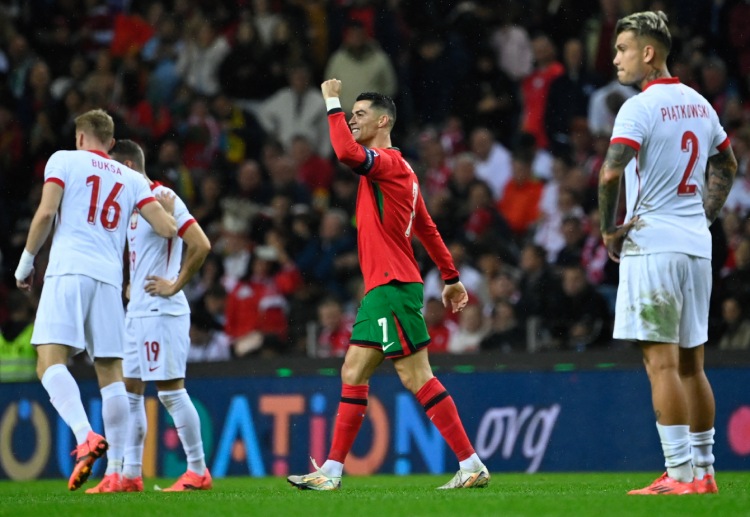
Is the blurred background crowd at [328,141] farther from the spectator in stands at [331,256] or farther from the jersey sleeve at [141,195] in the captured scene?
the jersey sleeve at [141,195]

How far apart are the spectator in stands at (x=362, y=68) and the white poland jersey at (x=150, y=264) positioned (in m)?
6.70

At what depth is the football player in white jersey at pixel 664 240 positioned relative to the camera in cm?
648

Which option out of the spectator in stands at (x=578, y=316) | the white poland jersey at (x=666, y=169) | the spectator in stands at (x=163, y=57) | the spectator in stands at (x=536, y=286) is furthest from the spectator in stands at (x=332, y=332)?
the white poland jersey at (x=666, y=169)

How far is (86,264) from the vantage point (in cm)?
820

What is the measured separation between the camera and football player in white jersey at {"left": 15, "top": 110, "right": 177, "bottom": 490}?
26.2 ft

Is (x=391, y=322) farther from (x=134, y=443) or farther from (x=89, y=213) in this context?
(x=134, y=443)

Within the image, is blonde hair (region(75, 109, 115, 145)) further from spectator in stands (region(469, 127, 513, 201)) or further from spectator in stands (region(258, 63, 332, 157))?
spectator in stands (region(258, 63, 332, 157))

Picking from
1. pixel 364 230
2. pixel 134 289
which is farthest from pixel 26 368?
pixel 364 230

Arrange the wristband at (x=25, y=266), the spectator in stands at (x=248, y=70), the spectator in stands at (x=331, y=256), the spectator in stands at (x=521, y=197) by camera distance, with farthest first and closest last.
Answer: the spectator in stands at (x=248, y=70)
the spectator in stands at (x=331, y=256)
the spectator in stands at (x=521, y=197)
the wristband at (x=25, y=266)

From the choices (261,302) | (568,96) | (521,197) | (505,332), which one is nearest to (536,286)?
(505,332)

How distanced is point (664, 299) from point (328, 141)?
9665mm

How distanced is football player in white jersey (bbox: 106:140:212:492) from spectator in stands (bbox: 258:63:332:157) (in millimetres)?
6794

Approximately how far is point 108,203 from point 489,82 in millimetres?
7567

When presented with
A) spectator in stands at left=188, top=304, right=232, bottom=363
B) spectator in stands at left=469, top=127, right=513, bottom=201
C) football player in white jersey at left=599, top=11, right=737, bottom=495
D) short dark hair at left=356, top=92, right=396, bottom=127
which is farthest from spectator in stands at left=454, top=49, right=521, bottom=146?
football player in white jersey at left=599, top=11, right=737, bottom=495
